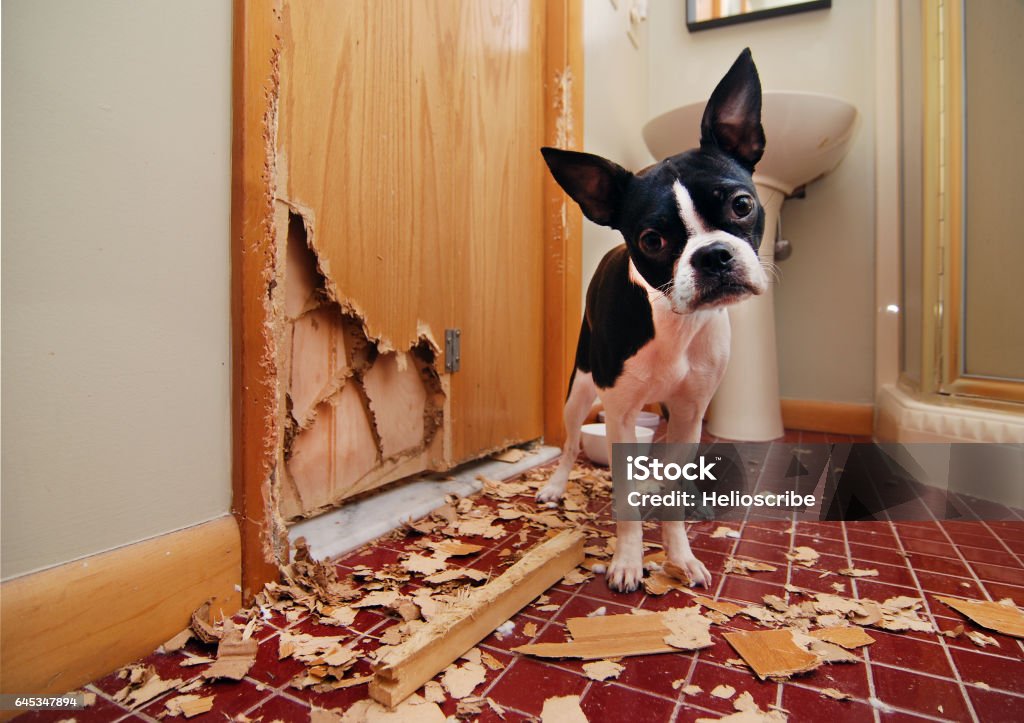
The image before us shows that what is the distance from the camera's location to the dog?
2.91 feet

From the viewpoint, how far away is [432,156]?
1.44 m

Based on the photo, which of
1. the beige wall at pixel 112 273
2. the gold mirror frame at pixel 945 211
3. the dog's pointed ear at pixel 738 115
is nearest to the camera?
the beige wall at pixel 112 273

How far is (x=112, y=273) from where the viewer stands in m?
0.73

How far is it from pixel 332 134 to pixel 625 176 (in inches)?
22.7

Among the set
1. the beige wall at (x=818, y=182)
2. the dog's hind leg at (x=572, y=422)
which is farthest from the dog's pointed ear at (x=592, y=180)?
the beige wall at (x=818, y=182)

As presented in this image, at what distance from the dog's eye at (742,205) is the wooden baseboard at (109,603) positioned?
935 mm

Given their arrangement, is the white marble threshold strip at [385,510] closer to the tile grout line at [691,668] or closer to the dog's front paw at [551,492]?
the dog's front paw at [551,492]

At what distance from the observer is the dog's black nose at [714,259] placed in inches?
33.9

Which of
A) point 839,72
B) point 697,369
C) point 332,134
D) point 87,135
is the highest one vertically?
point 839,72

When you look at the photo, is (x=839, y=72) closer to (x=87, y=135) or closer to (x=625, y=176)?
(x=625, y=176)

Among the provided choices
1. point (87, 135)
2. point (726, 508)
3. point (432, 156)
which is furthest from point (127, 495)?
point (726, 508)

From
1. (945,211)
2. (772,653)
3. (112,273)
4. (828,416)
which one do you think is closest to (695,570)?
(772,653)

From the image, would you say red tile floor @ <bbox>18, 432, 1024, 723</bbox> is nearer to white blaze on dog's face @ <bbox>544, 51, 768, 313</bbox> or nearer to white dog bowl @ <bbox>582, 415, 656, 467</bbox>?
white blaze on dog's face @ <bbox>544, 51, 768, 313</bbox>

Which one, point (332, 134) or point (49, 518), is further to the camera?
point (332, 134)
